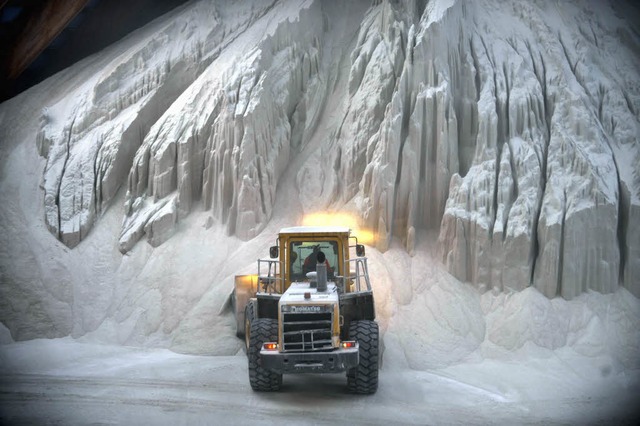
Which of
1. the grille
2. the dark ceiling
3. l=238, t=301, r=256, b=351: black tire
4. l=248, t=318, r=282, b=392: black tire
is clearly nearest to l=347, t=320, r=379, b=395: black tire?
the grille

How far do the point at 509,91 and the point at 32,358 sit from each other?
1322cm

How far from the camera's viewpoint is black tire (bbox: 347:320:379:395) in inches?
508

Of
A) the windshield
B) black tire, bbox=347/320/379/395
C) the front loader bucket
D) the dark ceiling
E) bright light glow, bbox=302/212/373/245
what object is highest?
the dark ceiling

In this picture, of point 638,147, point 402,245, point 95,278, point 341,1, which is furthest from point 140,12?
point 638,147

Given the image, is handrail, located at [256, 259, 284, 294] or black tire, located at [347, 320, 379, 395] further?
handrail, located at [256, 259, 284, 294]

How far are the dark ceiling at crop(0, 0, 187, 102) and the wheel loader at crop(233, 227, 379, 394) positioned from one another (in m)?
11.2

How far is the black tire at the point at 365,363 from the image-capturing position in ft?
42.3

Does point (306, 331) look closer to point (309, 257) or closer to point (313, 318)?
point (313, 318)

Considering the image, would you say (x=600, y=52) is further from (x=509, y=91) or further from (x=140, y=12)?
(x=140, y=12)

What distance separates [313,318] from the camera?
41.3 ft

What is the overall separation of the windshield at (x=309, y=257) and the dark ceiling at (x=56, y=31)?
11.1 metres

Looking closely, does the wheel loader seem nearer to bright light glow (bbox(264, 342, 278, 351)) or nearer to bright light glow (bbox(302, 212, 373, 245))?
bright light glow (bbox(264, 342, 278, 351))

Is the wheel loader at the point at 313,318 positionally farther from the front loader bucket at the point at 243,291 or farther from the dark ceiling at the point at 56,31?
the dark ceiling at the point at 56,31

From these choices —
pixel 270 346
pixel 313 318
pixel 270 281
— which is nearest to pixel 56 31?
pixel 270 281
